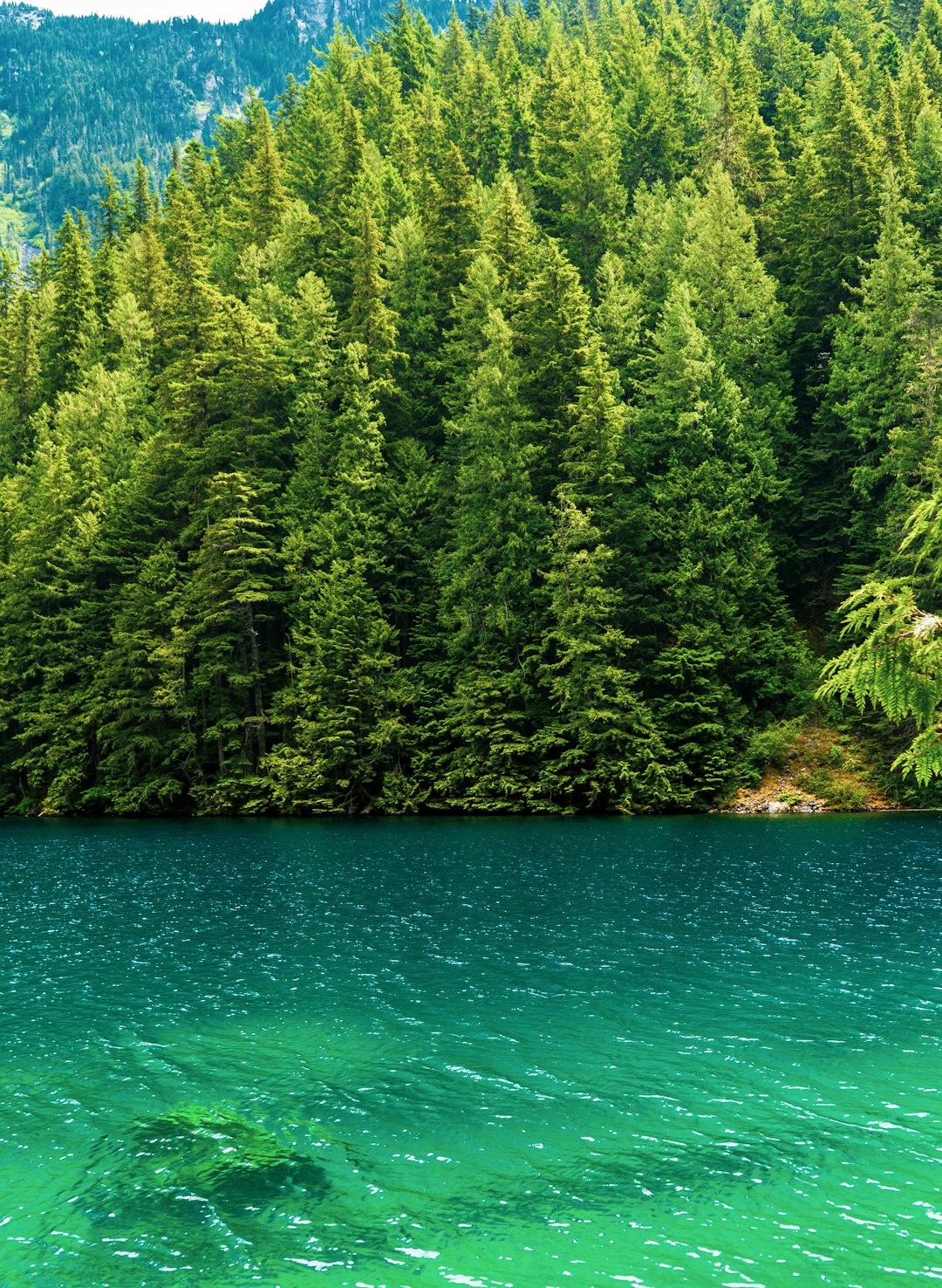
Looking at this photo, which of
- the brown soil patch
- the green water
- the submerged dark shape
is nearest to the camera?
the green water

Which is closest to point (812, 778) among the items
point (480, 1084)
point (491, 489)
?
point (491, 489)

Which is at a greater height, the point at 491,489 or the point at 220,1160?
the point at 491,489

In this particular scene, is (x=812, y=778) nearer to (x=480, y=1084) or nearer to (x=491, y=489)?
(x=491, y=489)

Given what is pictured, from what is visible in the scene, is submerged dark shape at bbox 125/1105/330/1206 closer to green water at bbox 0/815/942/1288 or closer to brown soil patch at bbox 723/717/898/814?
green water at bbox 0/815/942/1288

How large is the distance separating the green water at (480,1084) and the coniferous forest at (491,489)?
21.0m

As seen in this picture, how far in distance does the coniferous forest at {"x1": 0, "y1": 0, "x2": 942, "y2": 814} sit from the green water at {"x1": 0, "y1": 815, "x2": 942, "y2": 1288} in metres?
21.0

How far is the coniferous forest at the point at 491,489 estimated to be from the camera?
159 feet

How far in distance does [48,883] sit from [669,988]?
73.0 feet

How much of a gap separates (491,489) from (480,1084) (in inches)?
1577

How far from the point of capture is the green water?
378 inches

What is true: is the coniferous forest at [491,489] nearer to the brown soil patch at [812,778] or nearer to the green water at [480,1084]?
the brown soil patch at [812,778]

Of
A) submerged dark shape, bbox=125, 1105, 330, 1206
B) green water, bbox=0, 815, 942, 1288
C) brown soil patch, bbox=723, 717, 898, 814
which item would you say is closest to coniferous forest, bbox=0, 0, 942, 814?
brown soil patch, bbox=723, 717, 898, 814

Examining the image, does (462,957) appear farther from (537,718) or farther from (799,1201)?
(537,718)

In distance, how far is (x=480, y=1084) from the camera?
550 inches
